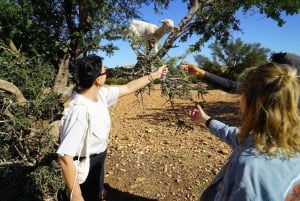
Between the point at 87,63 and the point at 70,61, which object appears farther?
the point at 70,61

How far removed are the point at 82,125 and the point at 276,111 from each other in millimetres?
1262

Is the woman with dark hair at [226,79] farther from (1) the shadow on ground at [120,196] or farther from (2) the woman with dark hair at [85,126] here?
(1) the shadow on ground at [120,196]

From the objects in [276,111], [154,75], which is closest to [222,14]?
[154,75]

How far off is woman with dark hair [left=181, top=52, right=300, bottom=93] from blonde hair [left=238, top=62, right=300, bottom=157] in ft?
1.13

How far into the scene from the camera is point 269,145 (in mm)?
1574

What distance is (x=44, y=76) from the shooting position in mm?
4195

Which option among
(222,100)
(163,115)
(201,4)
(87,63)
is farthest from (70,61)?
(222,100)

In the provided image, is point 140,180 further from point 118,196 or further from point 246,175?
point 246,175

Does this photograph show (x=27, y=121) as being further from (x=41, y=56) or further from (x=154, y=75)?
(x=154, y=75)

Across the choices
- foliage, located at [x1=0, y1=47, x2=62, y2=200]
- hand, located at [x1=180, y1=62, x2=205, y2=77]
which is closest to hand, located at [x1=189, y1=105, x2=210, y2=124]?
hand, located at [x1=180, y1=62, x2=205, y2=77]

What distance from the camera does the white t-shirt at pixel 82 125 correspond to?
2.39 m

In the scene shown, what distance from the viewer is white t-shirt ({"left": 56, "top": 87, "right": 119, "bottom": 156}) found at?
7.84ft

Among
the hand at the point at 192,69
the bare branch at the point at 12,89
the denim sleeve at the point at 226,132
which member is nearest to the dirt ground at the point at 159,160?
the hand at the point at 192,69

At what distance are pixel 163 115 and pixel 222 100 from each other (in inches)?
121
